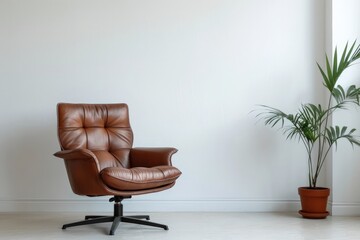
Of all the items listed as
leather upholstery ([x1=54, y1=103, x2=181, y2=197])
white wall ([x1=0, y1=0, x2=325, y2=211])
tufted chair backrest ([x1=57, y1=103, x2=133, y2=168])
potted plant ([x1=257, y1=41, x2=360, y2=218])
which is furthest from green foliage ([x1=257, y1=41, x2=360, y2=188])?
tufted chair backrest ([x1=57, y1=103, x2=133, y2=168])

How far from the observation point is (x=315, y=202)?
4.54 metres

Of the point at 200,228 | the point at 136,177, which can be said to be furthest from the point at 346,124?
the point at 136,177

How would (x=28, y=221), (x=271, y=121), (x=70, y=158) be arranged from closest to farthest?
(x=70, y=158)
(x=28, y=221)
(x=271, y=121)

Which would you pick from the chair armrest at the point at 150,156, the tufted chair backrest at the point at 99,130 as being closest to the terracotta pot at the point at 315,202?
the chair armrest at the point at 150,156

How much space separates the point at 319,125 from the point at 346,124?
262 mm

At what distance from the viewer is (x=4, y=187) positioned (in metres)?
4.89

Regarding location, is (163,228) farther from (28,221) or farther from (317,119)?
(317,119)

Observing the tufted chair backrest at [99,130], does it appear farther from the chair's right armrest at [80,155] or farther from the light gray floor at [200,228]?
the light gray floor at [200,228]

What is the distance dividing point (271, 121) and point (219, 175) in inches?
27.1

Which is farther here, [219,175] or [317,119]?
[219,175]

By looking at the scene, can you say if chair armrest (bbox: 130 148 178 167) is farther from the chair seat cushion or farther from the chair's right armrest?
the chair's right armrest

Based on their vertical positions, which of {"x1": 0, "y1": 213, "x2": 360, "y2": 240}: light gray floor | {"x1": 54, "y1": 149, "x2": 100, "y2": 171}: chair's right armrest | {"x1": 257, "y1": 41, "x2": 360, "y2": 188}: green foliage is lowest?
{"x1": 0, "y1": 213, "x2": 360, "y2": 240}: light gray floor

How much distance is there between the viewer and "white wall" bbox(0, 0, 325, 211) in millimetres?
4906

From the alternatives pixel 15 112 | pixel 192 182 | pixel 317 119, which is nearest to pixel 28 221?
pixel 15 112
